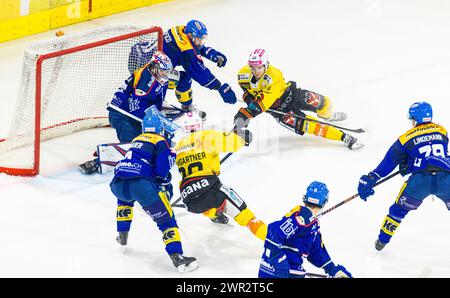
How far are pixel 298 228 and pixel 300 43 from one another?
4.96m

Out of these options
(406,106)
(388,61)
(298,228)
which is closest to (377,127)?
(406,106)

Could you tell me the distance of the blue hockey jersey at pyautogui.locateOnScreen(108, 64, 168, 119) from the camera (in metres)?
8.23

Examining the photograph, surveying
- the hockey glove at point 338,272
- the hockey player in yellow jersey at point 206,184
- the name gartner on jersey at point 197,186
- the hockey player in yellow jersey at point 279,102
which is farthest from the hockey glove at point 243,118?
the hockey glove at point 338,272

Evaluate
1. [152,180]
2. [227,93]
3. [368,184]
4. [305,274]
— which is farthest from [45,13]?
[305,274]

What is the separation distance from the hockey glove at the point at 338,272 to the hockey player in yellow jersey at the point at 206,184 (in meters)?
0.74

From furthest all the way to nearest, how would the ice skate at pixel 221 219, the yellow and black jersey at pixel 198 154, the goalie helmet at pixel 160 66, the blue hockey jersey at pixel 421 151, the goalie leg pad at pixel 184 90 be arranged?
the goalie leg pad at pixel 184 90 < the goalie helmet at pixel 160 66 < the ice skate at pixel 221 219 < the yellow and black jersey at pixel 198 154 < the blue hockey jersey at pixel 421 151

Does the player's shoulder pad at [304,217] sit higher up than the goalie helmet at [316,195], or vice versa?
the goalie helmet at [316,195]

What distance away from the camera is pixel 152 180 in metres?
7.12

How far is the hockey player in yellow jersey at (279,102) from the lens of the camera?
866cm

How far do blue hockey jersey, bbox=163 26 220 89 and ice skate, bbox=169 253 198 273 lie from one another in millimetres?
2261

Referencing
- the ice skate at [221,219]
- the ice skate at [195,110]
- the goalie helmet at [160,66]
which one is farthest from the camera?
→ the ice skate at [195,110]

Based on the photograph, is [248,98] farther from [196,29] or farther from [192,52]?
[196,29]

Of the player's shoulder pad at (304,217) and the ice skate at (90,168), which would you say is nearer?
the player's shoulder pad at (304,217)

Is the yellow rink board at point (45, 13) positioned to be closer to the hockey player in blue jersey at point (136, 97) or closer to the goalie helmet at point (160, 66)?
the hockey player in blue jersey at point (136, 97)
